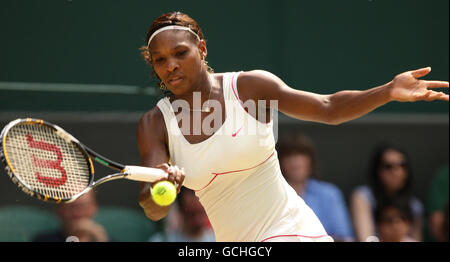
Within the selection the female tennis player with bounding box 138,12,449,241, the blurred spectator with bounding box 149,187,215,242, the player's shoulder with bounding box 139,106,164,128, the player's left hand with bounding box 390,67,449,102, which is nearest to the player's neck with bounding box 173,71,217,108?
the female tennis player with bounding box 138,12,449,241

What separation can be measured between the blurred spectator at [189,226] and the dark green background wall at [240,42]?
0.96 meters

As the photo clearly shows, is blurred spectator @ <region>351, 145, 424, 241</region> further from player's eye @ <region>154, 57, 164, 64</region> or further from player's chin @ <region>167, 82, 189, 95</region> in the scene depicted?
player's eye @ <region>154, 57, 164, 64</region>

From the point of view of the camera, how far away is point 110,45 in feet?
18.3

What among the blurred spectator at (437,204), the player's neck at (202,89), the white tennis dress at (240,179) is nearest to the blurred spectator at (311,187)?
the blurred spectator at (437,204)

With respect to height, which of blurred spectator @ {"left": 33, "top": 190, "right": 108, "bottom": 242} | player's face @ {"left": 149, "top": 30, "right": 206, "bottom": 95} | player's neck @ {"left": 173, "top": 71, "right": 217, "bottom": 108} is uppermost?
player's face @ {"left": 149, "top": 30, "right": 206, "bottom": 95}

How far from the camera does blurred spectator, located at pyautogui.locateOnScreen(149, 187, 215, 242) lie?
506 cm

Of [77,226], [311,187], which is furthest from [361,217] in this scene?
[77,226]

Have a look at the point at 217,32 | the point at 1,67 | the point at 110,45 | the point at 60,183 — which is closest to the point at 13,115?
the point at 1,67

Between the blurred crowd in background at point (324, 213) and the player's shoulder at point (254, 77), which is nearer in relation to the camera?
the player's shoulder at point (254, 77)

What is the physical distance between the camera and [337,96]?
301 cm

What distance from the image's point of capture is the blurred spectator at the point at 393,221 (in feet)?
17.2

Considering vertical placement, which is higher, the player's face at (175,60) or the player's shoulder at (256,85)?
the player's face at (175,60)

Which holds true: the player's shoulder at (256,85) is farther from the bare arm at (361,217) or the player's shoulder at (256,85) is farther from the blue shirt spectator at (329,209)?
the bare arm at (361,217)
